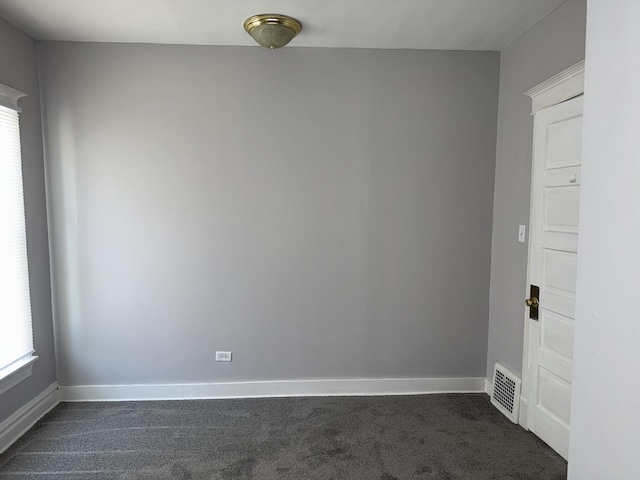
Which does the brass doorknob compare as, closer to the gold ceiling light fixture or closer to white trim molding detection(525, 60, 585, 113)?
white trim molding detection(525, 60, 585, 113)

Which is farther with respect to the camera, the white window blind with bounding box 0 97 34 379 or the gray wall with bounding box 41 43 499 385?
the gray wall with bounding box 41 43 499 385

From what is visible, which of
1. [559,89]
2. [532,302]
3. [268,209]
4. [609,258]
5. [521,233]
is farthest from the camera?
[268,209]

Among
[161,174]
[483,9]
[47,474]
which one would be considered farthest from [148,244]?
[483,9]

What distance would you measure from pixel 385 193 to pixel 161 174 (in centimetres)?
172

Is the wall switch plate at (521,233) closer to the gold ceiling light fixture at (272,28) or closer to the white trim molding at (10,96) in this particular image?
the gold ceiling light fixture at (272,28)

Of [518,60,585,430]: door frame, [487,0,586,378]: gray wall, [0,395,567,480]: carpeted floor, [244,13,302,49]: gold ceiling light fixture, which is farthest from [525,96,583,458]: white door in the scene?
[244,13,302,49]: gold ceiling light fixture

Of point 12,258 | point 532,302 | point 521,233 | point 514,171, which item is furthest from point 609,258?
point 12,258

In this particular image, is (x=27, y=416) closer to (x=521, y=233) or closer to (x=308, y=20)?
(x=308, y=20)

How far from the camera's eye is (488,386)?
10.4ft

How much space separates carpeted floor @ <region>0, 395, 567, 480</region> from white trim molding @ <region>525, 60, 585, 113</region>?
84.3 inches

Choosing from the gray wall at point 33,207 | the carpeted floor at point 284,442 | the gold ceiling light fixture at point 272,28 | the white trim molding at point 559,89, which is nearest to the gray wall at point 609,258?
the white trim molding at point 559,89

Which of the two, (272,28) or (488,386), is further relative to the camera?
(488,386)

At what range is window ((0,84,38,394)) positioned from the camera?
2467 mm

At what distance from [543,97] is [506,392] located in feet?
6.72
